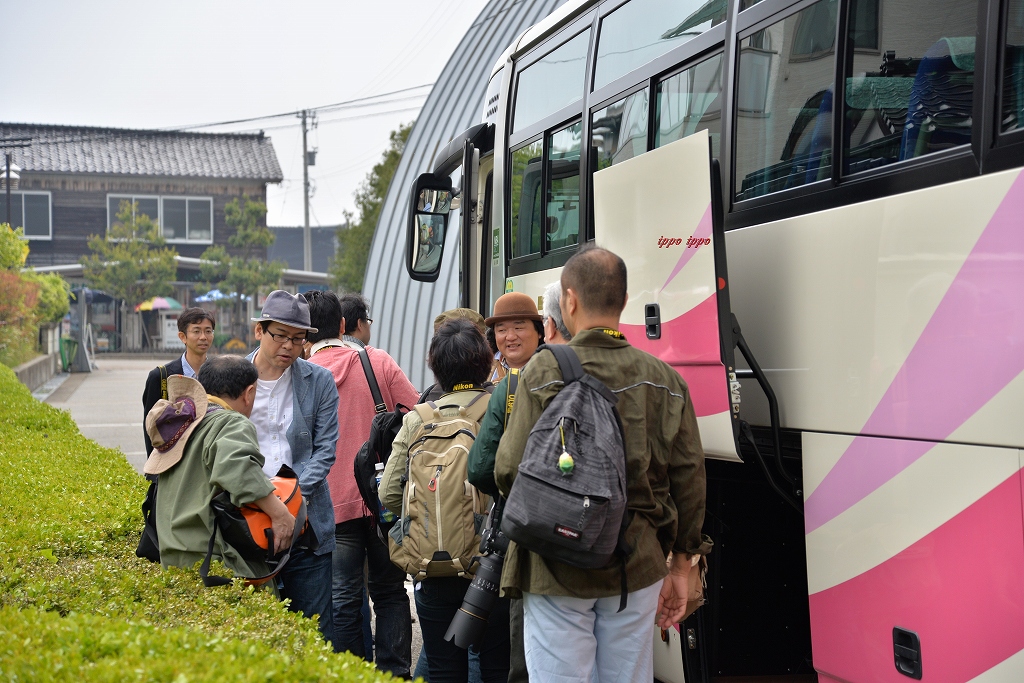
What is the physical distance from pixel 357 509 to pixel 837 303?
115 inches

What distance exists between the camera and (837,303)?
3.25 m

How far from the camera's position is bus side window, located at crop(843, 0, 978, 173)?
116 inches

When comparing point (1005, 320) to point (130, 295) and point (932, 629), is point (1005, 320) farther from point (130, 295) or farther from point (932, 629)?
point (130, 295)

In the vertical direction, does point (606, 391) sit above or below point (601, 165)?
below

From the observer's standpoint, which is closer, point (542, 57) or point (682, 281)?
point (682, 281)

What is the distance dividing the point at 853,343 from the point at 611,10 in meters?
2.69

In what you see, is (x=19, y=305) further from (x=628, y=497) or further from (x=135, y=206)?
(x=135, y=206)

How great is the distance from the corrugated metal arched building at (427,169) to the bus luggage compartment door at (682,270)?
44.1 feet

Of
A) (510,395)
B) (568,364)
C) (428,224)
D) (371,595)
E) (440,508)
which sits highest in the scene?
(428,224)

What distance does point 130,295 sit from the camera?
41375mm

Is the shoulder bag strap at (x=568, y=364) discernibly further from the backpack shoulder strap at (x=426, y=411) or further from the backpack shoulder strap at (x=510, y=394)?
the backpack shoulder strap at (x=426, y=411)

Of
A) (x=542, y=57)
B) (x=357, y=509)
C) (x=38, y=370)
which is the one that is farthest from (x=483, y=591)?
(x=38, y=370)

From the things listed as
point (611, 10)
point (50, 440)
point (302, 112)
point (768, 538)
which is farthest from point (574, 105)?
point (302, 112)

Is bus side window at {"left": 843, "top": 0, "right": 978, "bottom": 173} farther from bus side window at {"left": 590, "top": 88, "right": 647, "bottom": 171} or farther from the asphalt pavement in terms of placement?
the asphalt pavement
